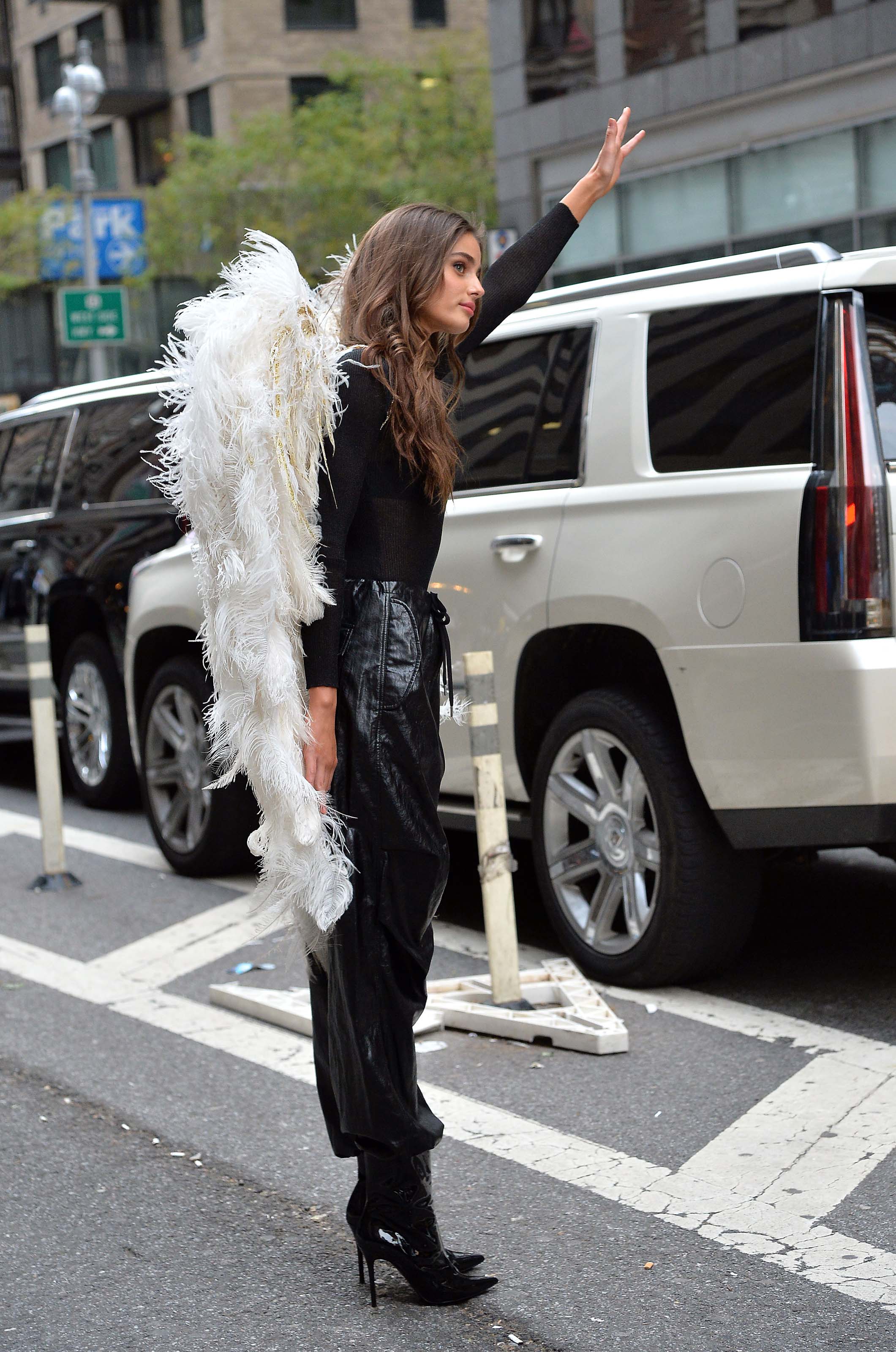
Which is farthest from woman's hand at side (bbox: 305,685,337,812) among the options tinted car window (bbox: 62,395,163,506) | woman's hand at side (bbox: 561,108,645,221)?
tinted car window (bbox: 62,395,163,506)

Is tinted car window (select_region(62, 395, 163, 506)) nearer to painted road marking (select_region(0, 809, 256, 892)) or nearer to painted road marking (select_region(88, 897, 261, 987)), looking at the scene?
painted road marking (select_region(0, 809, 256, 892))

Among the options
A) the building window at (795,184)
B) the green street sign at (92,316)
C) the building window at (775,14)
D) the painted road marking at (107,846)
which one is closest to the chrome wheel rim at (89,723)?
the painted road marking at (107,846)

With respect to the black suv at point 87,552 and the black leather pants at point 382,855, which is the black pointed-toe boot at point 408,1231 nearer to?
the black leather pants at point 382,855

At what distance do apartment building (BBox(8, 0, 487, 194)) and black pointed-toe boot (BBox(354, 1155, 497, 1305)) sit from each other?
41.7 m

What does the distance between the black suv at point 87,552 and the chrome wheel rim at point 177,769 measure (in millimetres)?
1244

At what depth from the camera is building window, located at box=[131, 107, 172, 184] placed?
49.5 m

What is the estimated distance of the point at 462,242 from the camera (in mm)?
3004

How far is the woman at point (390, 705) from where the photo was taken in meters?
2.92

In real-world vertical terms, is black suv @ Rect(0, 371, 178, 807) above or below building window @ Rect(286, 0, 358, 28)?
below

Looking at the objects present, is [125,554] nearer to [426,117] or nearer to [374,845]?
[374,845]

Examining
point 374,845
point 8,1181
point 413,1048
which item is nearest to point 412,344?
point 374,845

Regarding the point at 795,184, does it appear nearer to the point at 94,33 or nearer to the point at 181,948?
the point at 181,948

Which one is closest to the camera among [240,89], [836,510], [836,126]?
[836,510]

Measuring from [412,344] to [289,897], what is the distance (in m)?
1.00
